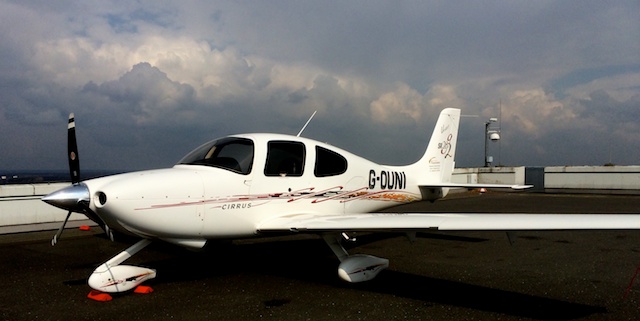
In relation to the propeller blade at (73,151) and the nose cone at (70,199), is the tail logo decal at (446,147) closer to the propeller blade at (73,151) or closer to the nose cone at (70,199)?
the propeller blade at (73,151)

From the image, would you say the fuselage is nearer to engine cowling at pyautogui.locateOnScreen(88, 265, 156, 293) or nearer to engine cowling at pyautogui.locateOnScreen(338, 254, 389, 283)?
engine cowling at pyautogui.locateOnScreen(88, 265, 156, 293)

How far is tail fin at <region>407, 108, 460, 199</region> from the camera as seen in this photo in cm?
1012

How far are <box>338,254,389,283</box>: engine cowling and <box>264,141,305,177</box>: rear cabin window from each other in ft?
5.16

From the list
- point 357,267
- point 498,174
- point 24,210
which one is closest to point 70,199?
point 357,267

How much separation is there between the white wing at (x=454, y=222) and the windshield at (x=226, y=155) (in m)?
0.90

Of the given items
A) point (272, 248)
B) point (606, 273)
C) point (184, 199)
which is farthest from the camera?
point (272, 248)

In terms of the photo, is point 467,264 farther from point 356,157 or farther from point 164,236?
point 164,236

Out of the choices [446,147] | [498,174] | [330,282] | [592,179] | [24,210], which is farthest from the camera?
[592,179]

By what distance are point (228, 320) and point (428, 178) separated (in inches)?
255

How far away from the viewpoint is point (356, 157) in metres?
8.34

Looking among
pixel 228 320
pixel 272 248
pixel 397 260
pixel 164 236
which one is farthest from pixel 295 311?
pixel 272 248

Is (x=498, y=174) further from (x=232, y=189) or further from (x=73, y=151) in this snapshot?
(x=73, y=151)

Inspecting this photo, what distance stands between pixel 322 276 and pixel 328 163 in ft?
5.89

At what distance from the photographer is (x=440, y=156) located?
35.1ft
